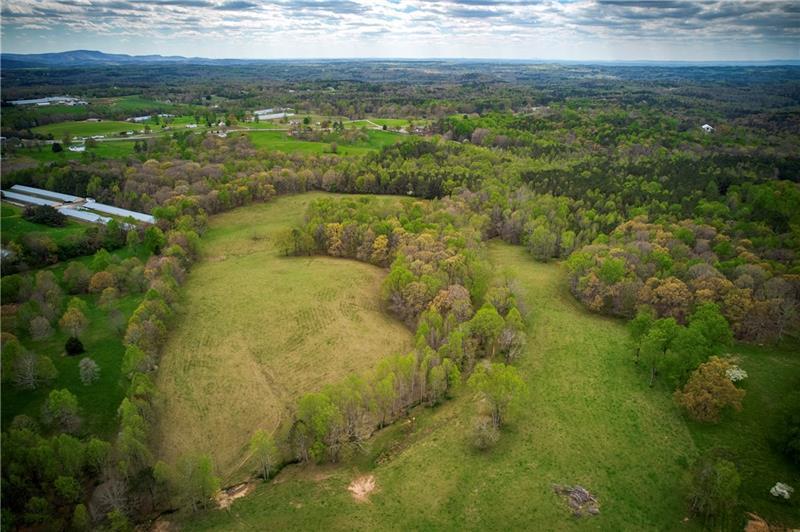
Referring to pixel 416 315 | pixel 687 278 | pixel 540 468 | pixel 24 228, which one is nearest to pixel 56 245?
pixel 24 228

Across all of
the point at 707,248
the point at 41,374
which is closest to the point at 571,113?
the point at 707,248

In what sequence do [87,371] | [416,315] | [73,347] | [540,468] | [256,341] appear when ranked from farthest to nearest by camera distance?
[416,315] → [256,341] → [73,347] → [87,371] → [540,468]

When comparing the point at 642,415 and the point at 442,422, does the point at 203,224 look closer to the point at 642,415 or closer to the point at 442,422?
the point at 442,422

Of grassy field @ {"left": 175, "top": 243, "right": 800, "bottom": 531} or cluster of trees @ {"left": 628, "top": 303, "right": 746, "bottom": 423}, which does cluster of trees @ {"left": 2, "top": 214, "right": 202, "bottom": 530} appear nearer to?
grassy field @ {"left": 175, "top": 243, "right": 800, "bottom": 531}

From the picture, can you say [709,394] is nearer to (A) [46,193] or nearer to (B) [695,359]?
(B) [695,359]

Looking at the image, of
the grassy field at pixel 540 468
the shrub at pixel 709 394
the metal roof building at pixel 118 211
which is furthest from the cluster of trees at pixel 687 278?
the metal roof building at pixel 118 211

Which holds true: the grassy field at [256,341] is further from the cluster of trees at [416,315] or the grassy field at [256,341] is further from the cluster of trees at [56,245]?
the cluster of trees at [56,245]
